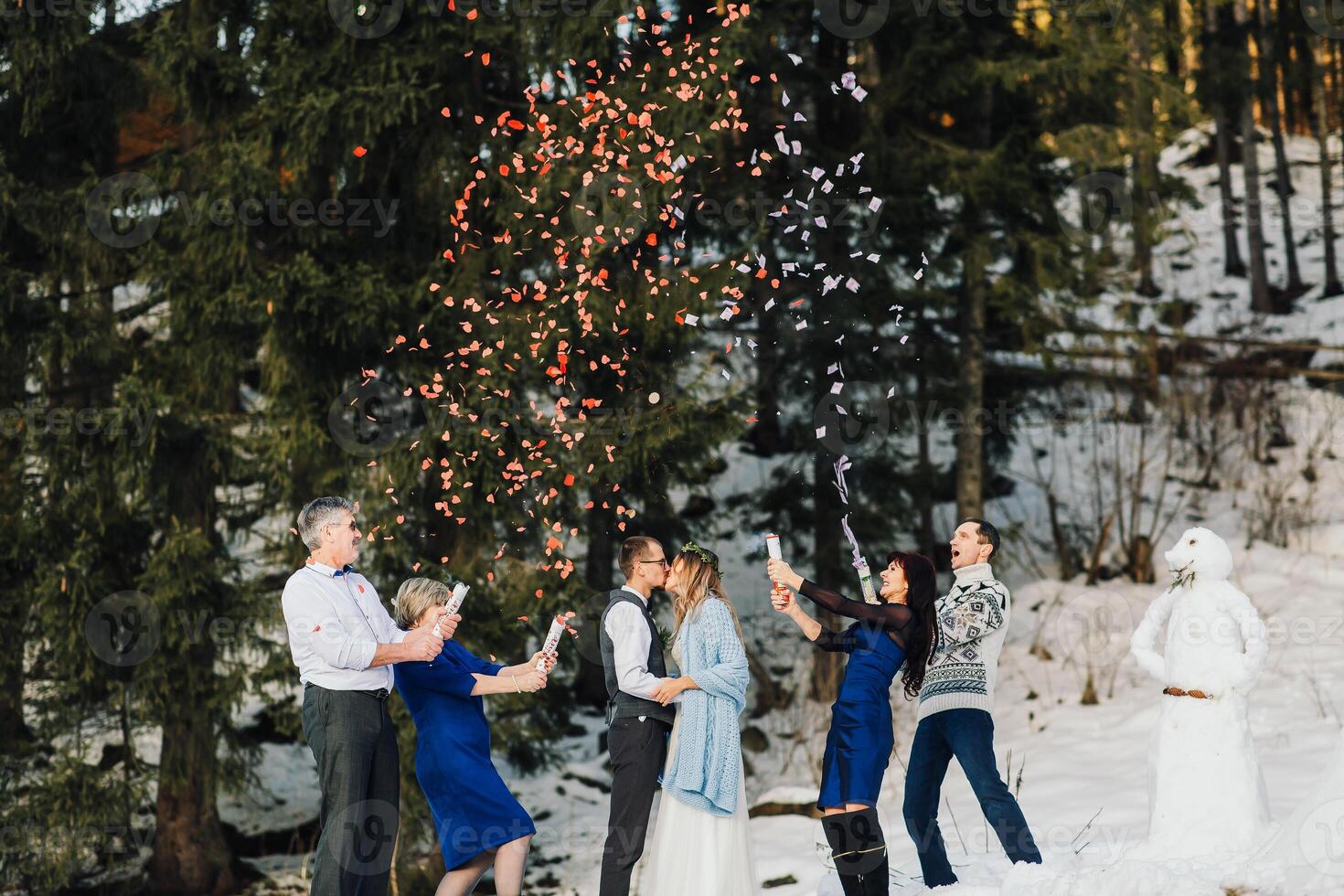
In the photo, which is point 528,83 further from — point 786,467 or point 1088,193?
point 1088,193

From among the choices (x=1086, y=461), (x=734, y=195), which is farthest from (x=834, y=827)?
(x=1086, y=461)

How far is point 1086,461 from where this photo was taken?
17.2 meters

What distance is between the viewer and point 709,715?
251 inches

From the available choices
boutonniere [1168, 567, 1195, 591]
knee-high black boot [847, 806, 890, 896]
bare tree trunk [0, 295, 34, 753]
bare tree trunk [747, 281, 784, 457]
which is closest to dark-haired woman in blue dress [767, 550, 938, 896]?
knee-high black boot [847, 806, 890, 896]

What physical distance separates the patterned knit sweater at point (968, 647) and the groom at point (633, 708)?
4.22 ft

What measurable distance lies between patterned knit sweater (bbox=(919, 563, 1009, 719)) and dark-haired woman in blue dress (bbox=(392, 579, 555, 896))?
1.89 m

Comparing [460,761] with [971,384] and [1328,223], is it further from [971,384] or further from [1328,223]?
[1328,223]

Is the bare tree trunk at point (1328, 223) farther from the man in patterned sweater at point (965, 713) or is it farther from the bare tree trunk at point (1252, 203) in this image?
the man in patterned sweater at point (965, 713)

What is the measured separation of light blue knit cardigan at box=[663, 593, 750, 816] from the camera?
20.6 feet

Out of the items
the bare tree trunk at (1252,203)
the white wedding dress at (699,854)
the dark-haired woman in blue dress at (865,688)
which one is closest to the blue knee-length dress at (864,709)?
the dark-haired woman in blue dress at (865,688)

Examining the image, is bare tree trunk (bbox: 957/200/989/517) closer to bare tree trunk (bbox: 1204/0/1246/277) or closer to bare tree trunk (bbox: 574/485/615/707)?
bare tree trunk (bbox: 574/485/615/707)

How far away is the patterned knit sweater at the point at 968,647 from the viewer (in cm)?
661

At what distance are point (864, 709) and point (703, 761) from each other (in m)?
0.78

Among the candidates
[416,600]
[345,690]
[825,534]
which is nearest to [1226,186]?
[825,534]
